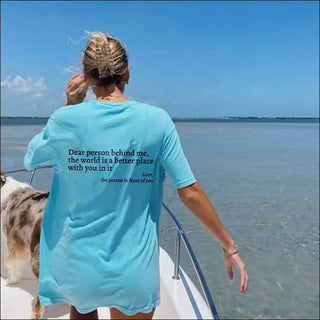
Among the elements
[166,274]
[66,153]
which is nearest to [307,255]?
[166,274]

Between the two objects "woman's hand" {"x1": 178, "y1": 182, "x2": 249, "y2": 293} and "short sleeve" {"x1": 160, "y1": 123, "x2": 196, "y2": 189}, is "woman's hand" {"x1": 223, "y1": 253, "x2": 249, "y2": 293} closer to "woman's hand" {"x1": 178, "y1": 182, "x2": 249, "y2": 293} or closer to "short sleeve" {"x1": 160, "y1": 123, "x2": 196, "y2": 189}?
"woman's hand" {"x1": 178, "y1": 182, "x2": 249, "y2": 293}

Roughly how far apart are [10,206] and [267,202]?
8975mm

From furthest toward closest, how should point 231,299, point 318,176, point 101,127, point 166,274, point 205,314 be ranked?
point 318,176 < point 231,299 < point 166,274 < point 205,314 < point 101,127

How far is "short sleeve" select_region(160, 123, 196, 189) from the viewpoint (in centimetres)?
149

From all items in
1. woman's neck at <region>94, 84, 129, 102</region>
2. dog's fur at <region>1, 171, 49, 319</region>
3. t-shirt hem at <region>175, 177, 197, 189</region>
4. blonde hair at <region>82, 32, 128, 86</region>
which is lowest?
dog's fur at <region>1, 171, 49, 319</region>

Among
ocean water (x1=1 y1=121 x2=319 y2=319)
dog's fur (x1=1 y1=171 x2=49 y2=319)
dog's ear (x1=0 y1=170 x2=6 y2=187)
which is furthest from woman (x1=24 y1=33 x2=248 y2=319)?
dog's ear (x1=0 y1=170 x2=6 y2=187)

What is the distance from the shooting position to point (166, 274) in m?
3.10

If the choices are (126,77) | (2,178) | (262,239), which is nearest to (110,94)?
(126,77)

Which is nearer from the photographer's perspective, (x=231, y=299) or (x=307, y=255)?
(x=231, y=299)

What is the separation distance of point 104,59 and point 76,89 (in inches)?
8.8

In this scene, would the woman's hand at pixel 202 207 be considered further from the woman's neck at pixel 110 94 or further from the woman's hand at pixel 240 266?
the woman's neck at pixel 110 94

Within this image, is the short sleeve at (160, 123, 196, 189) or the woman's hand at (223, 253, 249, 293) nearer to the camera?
the short sleeve at (160, 123, 196, 189)

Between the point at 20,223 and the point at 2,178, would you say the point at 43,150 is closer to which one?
the point at 20,223

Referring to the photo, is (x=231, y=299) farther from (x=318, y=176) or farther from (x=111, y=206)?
(x=318, y=176)
